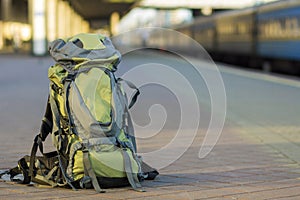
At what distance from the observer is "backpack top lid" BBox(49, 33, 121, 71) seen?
524cm

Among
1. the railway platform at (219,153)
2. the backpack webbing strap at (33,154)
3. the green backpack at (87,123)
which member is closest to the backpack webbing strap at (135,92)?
the green backpack at (87,123)

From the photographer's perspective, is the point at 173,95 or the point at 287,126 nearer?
the point at 287,126

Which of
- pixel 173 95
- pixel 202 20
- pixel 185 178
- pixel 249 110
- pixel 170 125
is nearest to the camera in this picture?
pixel 185 178

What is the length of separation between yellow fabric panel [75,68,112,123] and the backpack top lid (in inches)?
4.2

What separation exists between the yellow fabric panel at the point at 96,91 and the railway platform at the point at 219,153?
64 centimetres

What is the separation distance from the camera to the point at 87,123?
16.8ft

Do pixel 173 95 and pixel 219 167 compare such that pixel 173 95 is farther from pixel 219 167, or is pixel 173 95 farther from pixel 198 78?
pixel 219 167

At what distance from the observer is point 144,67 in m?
5.87

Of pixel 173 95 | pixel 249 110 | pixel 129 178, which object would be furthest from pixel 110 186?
pixel 173 95

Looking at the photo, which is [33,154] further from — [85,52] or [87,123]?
[85,52]

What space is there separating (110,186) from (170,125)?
4218 millimetres

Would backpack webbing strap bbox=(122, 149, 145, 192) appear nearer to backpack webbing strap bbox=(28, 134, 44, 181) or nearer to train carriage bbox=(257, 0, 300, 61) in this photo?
backpack webbing strap bbox=(28, 134, 44, 181)

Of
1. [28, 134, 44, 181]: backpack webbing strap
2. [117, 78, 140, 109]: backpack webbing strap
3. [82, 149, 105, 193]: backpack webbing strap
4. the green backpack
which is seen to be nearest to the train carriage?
A: [117, 78, 140, 109]: backpack webbing strap

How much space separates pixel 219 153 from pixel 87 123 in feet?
7.65
